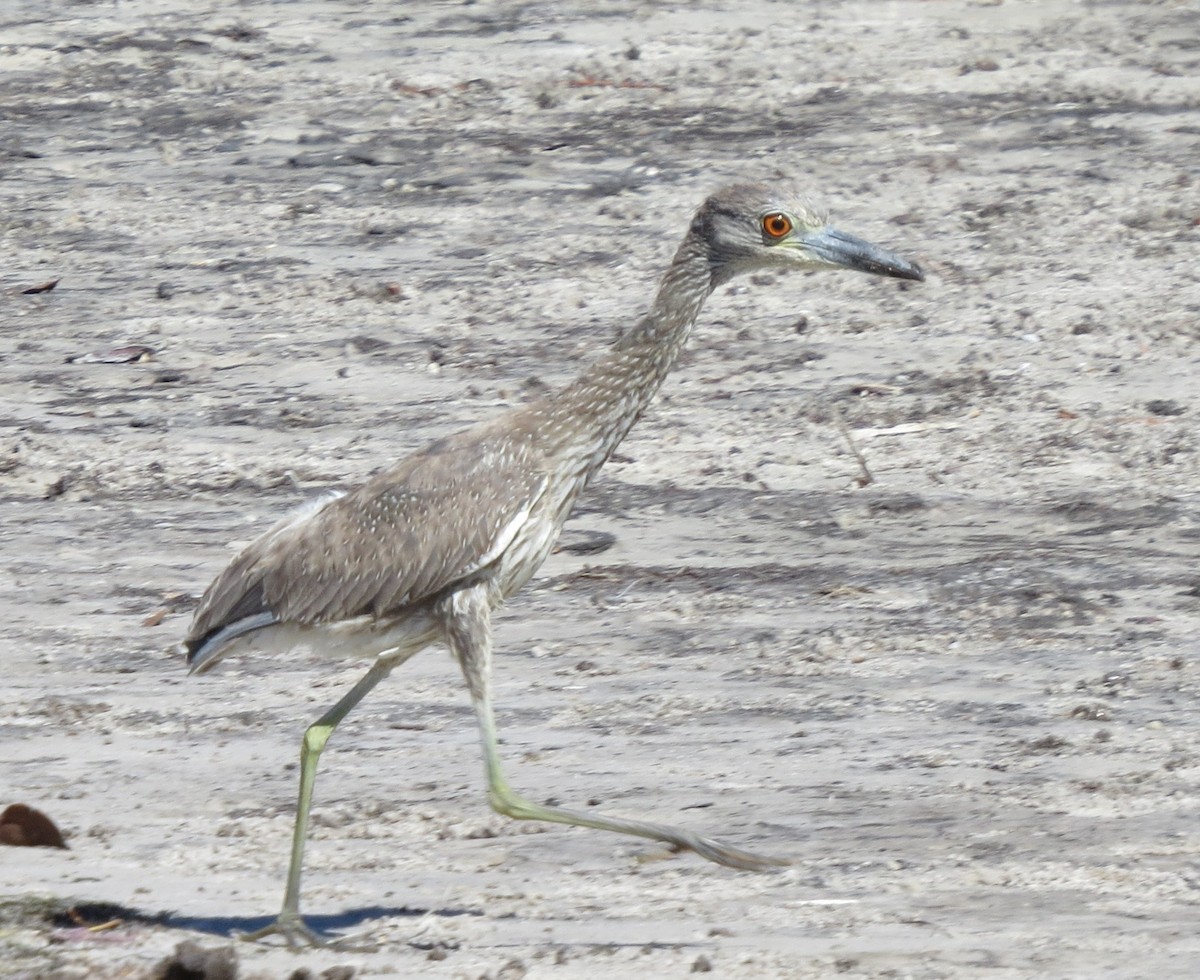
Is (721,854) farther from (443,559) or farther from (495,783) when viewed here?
(443,559)

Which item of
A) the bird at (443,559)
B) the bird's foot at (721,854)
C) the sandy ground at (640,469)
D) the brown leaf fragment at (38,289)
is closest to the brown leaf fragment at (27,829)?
the sandy ground at (640,469)

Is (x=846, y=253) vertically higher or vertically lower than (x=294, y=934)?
higher

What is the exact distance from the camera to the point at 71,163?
12508mm

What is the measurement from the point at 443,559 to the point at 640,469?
360 cm

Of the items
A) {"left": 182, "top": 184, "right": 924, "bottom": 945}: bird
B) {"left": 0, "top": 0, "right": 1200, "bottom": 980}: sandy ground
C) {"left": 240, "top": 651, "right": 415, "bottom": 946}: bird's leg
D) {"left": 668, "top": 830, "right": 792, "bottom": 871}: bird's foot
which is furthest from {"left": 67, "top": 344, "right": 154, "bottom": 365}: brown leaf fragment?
{"left": 668, "top": 830, "right": 792, "bottom": 871}: bird's foot

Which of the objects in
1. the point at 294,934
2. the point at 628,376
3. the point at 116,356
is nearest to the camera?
the point at 294,934

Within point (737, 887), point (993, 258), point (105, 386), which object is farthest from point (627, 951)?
point (993, 258)

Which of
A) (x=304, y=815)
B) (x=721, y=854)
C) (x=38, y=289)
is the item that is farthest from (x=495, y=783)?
(x=38, y=289)

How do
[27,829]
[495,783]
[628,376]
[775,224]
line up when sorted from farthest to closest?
[775,224], [628,376], [27,829], [495,783]

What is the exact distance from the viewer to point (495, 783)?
18.9 ft

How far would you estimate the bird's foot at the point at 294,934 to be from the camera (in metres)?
5.38

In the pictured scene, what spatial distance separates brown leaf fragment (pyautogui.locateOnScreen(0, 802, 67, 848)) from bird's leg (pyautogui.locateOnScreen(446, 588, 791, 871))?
1.15 metres

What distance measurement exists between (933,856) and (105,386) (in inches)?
213

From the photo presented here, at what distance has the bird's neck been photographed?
604cm
